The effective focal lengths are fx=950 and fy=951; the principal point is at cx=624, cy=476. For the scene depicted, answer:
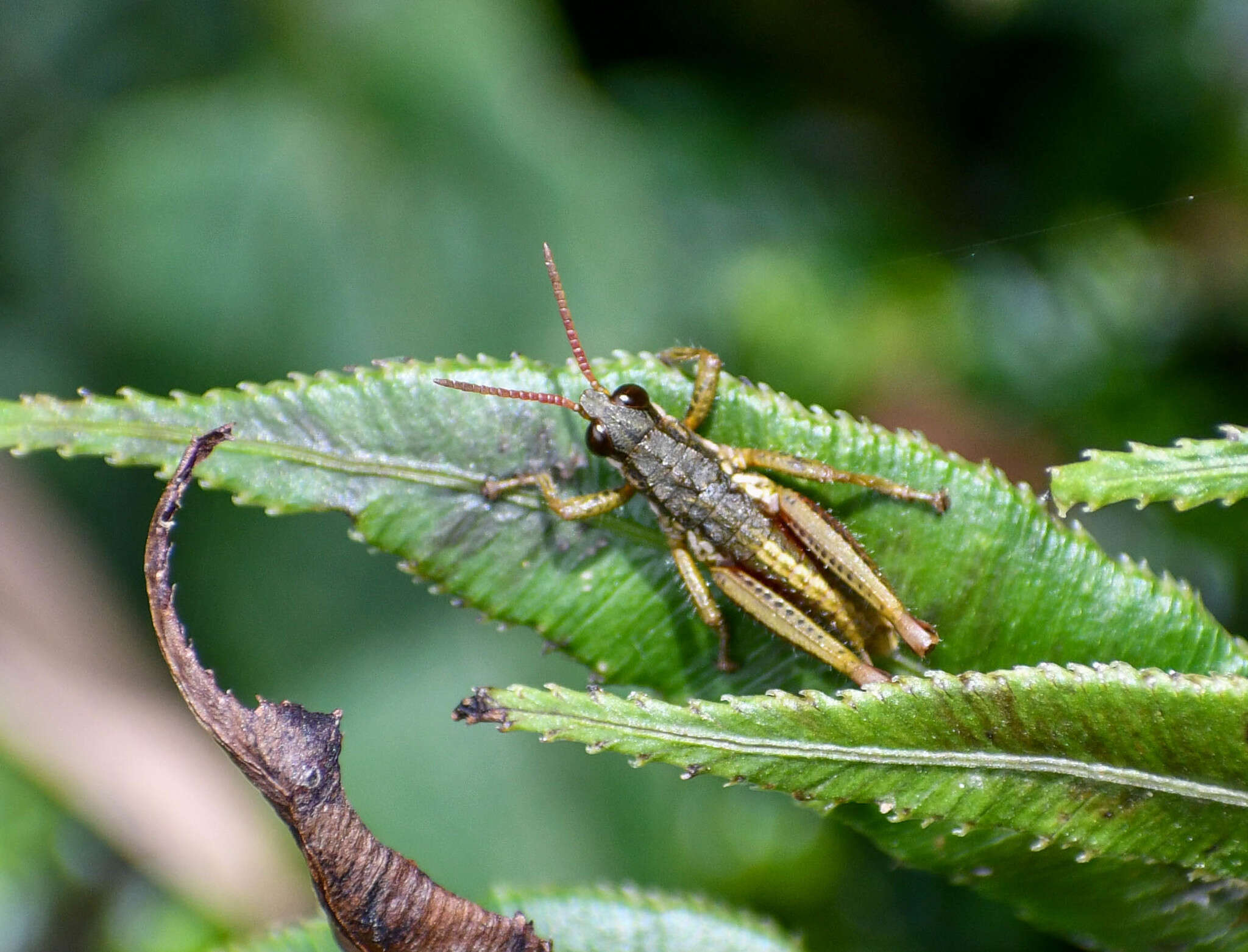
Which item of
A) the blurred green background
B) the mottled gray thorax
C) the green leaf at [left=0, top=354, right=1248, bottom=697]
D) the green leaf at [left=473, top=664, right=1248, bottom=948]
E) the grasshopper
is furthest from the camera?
the blurred green background

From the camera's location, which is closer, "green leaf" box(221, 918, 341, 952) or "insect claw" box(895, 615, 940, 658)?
"insect claw" box(895, 615, 940, 658)

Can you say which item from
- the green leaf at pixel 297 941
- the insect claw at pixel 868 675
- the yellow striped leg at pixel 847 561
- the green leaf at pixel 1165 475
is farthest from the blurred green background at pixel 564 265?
the green leaf at pixel 1165 475

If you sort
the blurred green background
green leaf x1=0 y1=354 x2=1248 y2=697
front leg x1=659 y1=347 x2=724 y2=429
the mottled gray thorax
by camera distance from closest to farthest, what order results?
green leaf x1=0 y1=354 x2=1248 y2=697 < front leg x1=659 y1=347 x2=724 y2=429 < the mottled gray thorax < the blurred green background

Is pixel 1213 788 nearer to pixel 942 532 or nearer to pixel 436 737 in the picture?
pixel 942 532

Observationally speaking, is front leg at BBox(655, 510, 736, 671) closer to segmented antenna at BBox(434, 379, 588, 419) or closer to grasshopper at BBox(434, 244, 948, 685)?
grasshopper at BBox(434, 244, 948, 685)

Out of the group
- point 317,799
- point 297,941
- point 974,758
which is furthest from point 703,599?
point 297,941

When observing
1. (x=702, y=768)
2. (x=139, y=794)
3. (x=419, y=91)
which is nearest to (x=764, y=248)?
(x=419, y=91)

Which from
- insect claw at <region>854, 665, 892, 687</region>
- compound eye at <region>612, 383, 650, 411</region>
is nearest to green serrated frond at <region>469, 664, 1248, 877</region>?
insect claw at <region>854, 665, 892, 687</region>

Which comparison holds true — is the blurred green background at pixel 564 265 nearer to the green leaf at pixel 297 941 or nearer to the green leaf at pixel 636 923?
the green leaf at pixel 636 923

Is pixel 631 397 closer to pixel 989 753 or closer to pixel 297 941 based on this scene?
pixel 989 753
